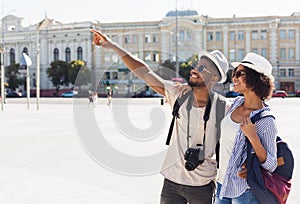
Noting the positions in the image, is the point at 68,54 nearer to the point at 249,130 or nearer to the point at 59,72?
the point at 59,72

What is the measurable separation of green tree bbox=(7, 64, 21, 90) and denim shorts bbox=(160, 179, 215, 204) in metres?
60.2

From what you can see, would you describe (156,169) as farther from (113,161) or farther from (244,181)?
(244,181)

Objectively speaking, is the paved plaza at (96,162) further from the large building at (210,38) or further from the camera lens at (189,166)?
the large building at (210,38)

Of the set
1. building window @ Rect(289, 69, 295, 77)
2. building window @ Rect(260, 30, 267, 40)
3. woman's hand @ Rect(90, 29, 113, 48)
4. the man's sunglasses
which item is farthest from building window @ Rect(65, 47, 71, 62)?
the man's sunglasses

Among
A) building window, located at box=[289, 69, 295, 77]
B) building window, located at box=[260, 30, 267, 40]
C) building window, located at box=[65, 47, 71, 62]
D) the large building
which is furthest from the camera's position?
building window, located at box=[65, 47, 71, 62]

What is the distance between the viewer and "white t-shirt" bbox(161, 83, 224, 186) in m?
2.63

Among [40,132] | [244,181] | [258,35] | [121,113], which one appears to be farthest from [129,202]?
[258,35]

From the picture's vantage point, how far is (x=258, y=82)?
95.9 inches

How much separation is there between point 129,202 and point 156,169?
193cm

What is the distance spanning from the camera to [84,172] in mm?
6277

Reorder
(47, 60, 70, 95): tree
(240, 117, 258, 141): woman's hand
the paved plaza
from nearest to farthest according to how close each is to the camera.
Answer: (240, 117, 258, 141): woman's hand
the paved plaza
(47, 60, 70, 95): tree

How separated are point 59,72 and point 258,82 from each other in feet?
183

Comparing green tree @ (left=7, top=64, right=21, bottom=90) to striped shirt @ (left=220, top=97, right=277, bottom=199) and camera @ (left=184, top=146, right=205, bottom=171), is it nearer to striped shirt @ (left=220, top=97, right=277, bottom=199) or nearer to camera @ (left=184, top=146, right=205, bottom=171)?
camera @ (left=184, top=146, right=205, bottom=171)

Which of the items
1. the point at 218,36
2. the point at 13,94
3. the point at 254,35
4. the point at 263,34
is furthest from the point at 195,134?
the point at 13,94
